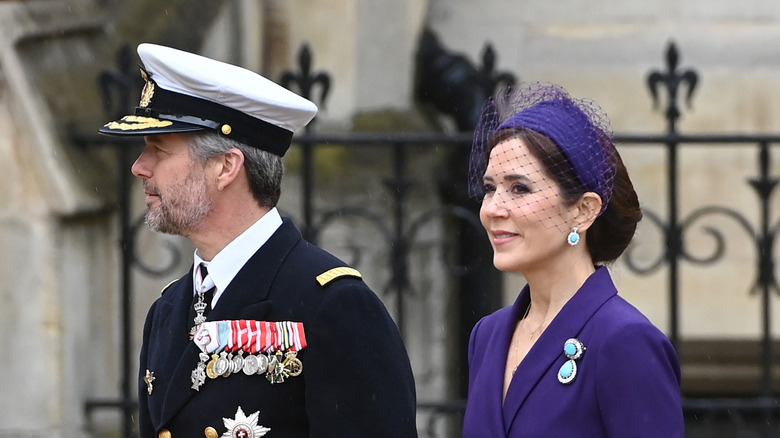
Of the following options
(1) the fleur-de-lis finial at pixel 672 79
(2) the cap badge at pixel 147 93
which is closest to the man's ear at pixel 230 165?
(2) the cap badge at pixel 147 93

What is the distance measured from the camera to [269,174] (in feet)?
10.2

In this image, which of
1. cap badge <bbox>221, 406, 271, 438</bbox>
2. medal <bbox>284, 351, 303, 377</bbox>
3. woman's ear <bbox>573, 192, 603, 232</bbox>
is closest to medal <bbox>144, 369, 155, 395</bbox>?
cap badge <bbox>221, 406, 271, 438</bbox>

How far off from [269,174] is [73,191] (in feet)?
7.16

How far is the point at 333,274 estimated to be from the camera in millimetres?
3018

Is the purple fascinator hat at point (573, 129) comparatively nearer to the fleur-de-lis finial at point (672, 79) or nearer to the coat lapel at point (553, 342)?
the coat lapel at point (553, 342)

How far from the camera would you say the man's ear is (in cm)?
304

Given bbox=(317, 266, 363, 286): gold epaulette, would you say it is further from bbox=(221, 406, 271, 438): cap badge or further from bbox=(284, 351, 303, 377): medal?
bbox=(221, 406, 271, 438): cap badge

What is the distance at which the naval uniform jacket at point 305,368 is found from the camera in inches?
115

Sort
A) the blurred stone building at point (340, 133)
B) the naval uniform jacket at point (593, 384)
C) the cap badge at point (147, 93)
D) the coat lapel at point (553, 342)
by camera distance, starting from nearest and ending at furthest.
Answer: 1. the naval uniform jacket at point (593, 384)
2. the coat lapel at point (553, 342)
3. the cap badge at point (147, 93)
4. the blurred stone building at point (340, 133)

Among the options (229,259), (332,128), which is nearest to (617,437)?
(229,259)

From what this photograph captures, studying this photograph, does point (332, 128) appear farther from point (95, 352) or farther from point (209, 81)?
point (209, 81)

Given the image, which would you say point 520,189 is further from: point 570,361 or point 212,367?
point 212,367

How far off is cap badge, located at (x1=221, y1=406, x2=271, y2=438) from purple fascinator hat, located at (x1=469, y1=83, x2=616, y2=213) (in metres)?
0.74

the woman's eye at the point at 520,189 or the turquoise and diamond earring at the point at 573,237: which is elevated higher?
the woman's eye at the point at 520,189
